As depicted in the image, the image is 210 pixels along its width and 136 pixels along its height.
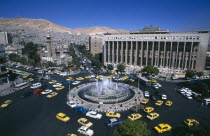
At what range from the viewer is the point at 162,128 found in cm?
2589

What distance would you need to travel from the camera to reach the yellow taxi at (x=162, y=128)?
2559cm

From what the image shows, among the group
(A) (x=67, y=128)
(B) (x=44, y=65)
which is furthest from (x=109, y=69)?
(A) (x=67, y=128)

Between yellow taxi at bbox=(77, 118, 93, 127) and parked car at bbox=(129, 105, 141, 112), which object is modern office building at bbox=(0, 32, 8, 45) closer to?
yellow taxi at bbox=(77, 118, 93, 127)

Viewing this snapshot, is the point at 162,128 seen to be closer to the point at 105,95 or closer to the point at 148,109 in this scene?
the point at 148,109

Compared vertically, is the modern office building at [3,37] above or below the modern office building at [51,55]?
above

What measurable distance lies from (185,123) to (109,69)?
5107cm

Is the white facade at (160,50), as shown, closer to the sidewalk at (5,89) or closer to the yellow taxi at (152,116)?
the yellow taxi at (152,116)

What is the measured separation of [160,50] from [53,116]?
6407 centimetres

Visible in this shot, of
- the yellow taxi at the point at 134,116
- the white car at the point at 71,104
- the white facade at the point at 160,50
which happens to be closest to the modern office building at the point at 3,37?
the white facade at the point at 160,50

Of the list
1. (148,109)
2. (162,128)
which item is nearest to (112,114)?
(148,109)

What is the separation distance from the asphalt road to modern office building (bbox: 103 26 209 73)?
3377cm

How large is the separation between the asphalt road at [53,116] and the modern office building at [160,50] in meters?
33.8

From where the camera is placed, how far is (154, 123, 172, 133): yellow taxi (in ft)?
84.0

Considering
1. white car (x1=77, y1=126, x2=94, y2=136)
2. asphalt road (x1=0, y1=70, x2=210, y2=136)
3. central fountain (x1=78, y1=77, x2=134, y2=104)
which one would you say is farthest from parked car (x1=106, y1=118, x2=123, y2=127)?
central fountain (x1=78, y1=77, x2=134, y2=104)
